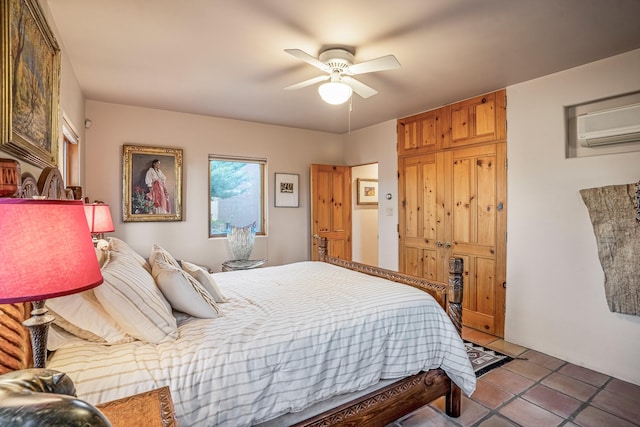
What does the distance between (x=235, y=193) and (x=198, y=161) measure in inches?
26.1

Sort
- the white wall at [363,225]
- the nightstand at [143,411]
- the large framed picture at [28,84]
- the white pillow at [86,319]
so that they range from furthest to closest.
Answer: the white wall at [363,225], the white pillow at [86,319], the large framed picture at [28,84], the nightstand at [143,411]

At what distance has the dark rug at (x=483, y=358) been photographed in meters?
2.73

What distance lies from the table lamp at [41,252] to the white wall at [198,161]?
324 cm

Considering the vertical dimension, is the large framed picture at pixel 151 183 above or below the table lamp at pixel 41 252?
above

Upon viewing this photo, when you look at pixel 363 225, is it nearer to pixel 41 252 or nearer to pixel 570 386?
pixel 570 386

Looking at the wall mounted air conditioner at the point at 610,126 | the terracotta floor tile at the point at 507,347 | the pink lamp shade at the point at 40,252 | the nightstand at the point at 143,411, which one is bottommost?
the terracotta floor tile at the point at 507,347

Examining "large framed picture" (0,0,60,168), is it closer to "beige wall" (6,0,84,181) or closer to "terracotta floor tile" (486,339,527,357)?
"beige wall" (6,0,84,181)

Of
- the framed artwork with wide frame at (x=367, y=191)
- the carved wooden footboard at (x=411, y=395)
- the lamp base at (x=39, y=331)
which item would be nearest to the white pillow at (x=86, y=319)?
the lamp base at (x=39, y=331)

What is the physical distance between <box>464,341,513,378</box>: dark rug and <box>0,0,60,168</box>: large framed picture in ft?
10.6

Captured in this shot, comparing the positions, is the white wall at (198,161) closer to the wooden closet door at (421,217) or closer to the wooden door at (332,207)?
the wooden door at (332,207)

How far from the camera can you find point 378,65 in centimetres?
219

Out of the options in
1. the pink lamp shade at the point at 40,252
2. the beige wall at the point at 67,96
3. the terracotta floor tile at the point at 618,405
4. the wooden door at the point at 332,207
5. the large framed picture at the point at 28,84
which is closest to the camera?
the pink lamp shade at the point at 40,252

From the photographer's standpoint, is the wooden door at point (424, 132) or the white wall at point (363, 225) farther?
the white wall at point (363, 225)

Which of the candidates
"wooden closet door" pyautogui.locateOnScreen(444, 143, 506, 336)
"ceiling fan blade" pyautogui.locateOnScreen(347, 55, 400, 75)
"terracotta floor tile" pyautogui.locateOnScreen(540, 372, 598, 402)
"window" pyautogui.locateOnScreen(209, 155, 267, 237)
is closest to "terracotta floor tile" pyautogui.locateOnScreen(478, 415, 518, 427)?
"terracotta floor tile" pyautogui.locateOnScreen(540, 372, 598, 402)
